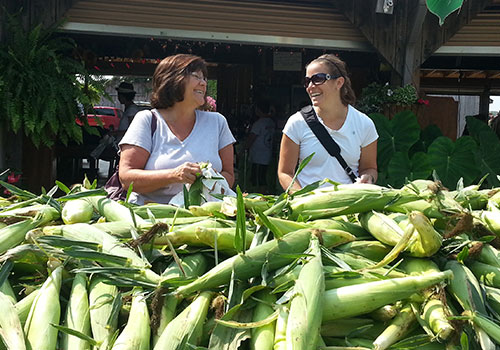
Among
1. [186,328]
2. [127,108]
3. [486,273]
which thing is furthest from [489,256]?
[127,108]

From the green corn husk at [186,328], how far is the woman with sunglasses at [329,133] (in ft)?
6.32

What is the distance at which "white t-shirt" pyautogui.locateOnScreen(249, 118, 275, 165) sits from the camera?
31.7 feet

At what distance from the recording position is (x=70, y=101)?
657cm

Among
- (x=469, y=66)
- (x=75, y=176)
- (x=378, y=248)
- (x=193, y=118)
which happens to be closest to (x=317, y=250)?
(x=378, y=248)

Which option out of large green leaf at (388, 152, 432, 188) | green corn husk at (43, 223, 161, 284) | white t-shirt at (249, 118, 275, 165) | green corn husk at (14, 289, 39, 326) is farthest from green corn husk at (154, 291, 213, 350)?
white t-shirt at (249, 118, 275, 165)

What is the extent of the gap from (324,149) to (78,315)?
2095 millimetres

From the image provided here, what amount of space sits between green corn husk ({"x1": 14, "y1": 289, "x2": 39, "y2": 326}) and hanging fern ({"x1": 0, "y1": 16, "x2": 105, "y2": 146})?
524 cm

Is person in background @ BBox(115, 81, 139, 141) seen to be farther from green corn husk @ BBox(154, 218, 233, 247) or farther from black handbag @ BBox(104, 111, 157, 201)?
green corn husk @ BBox(154, 218, 233, 247)

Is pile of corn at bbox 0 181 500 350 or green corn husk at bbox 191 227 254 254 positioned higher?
green corn husk at bbox 191 227 254 254

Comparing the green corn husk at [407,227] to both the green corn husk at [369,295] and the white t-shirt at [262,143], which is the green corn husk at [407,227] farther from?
the white t-shirt at [262,143]

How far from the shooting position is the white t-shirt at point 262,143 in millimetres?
9664

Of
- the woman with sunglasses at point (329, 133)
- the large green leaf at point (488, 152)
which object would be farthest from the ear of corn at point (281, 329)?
the large green leaf at point (488, 152)

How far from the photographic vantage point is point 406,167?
22.6 ft

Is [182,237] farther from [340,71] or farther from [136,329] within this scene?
[340,71]
